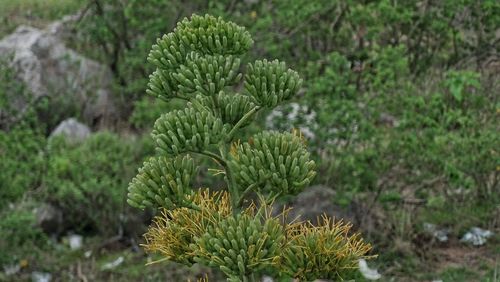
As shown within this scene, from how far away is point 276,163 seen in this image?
3.37 metres

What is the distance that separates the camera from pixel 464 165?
845cm

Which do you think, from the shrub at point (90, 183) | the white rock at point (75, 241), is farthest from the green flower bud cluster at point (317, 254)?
the white rock at point (75, 241)

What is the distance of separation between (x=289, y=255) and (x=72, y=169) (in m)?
6.31

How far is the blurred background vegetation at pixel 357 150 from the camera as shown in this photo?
8516 millimetres

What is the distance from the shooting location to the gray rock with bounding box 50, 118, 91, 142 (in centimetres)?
1075

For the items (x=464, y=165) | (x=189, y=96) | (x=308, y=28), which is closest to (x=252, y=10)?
(x=308, y=28)

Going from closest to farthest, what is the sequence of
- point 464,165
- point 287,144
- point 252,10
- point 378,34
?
point 287,144 → point 464,165 → point 378,34 → point 252,10

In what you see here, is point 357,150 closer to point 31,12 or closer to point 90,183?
point 90,183

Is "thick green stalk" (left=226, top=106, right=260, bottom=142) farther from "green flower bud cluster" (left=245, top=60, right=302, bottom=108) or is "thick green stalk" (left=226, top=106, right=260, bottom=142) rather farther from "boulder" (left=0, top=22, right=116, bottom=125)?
"boulder" (left=0, top=22, right=116, bottom=125)

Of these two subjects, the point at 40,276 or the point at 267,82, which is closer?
the point at 267,82

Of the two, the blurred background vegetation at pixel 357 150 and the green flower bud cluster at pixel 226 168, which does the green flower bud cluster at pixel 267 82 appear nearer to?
the green flower bud cluster at pixel 226 168

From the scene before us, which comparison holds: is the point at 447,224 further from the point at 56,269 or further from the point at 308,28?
the point at 56,269

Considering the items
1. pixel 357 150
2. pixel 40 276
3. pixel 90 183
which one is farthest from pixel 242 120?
pixel 90 183

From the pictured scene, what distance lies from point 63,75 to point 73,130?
1171 millimetres
